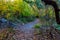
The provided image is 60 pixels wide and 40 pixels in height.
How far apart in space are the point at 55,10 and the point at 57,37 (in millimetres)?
1415

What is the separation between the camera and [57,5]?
9414mm

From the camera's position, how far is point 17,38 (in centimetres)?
885

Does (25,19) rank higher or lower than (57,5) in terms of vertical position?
lower

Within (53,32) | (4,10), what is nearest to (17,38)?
(53,32)

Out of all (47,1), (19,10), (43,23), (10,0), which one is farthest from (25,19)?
(47,1)

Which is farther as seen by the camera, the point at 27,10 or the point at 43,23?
the point at 27,10

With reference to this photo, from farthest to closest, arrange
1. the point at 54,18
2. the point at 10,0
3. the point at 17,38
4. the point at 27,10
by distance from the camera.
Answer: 1. the point at 27,10
2. the point at 10,0
3. the point at 54,18
4. the point at 17,38

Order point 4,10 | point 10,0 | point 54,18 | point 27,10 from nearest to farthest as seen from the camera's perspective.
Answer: point 54,18 → point 4,10 → point 10,0 → point 27,10

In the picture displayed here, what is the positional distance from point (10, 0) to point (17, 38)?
20.1ft

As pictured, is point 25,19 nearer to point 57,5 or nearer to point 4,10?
point 4,10

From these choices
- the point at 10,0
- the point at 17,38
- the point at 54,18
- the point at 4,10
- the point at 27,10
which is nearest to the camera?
the point at 17,38

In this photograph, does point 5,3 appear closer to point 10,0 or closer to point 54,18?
point 10,0

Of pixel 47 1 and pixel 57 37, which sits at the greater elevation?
pixel 47 1

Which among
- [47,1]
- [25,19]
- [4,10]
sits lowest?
[25,19]
